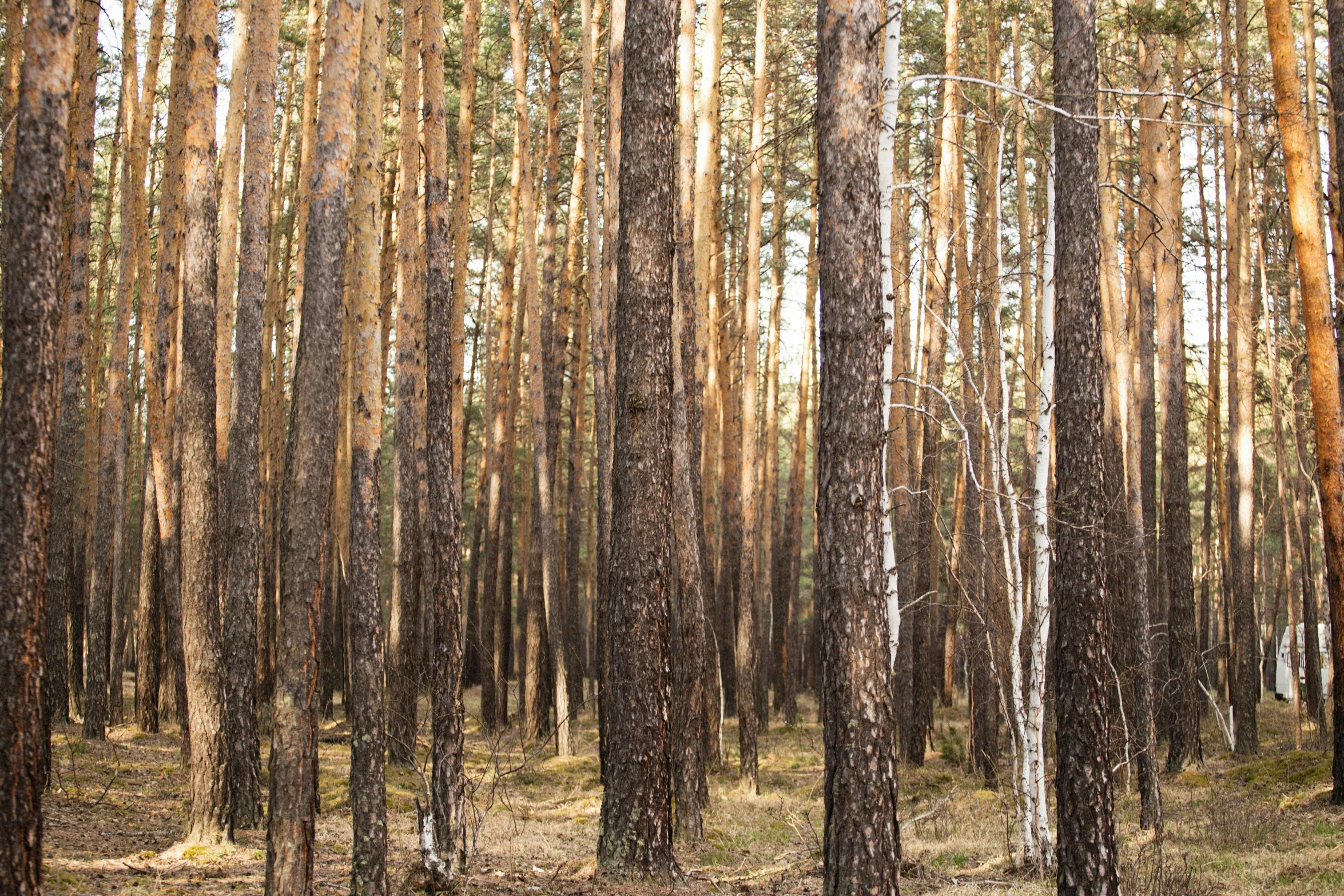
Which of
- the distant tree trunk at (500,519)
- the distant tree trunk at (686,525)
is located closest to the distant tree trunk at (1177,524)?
the distant tree trunk at (686,525)

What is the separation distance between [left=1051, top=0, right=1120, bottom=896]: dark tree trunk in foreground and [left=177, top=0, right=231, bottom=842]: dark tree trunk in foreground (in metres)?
6.44

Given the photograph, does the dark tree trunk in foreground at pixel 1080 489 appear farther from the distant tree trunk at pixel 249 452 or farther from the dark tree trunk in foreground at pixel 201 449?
the dark tree trunk in foreground at pixel 201 449

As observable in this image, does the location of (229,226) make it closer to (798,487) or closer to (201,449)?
(201,449)

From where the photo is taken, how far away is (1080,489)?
7.06 m

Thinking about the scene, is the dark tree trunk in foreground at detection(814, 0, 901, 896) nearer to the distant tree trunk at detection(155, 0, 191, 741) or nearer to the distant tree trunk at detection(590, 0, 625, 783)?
the distant tree trunk at detection(590, 0, 625, 783)

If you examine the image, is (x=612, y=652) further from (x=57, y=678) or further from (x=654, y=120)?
(x=57, y=678)

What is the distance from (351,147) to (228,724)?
A: 4.78m

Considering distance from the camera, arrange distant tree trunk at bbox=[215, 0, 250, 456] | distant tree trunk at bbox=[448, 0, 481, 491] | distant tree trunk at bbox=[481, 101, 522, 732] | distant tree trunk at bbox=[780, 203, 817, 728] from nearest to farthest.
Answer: distant tree trunk at bbox=[215, 0, 250, 456], distant tree trunk at bbox=[448, 0, 481, 491], distant tree trunk at bbox=[481, 101, 522, 732], distant tree trunk at bbox=[780, 203, 817, 728]

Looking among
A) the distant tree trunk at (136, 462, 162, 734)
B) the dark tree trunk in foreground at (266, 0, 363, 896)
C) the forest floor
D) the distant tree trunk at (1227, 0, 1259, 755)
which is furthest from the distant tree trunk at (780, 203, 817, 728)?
the dark tree trunk in foreground at (266, 0, 363, 896)

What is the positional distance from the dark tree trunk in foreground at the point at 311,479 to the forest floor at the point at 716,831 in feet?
3.23

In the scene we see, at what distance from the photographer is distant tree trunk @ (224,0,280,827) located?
838 centimetres

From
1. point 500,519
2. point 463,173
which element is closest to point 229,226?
point 463,173

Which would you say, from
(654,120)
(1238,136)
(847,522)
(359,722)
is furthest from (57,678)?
(1238,136)

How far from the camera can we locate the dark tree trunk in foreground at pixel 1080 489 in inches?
266
